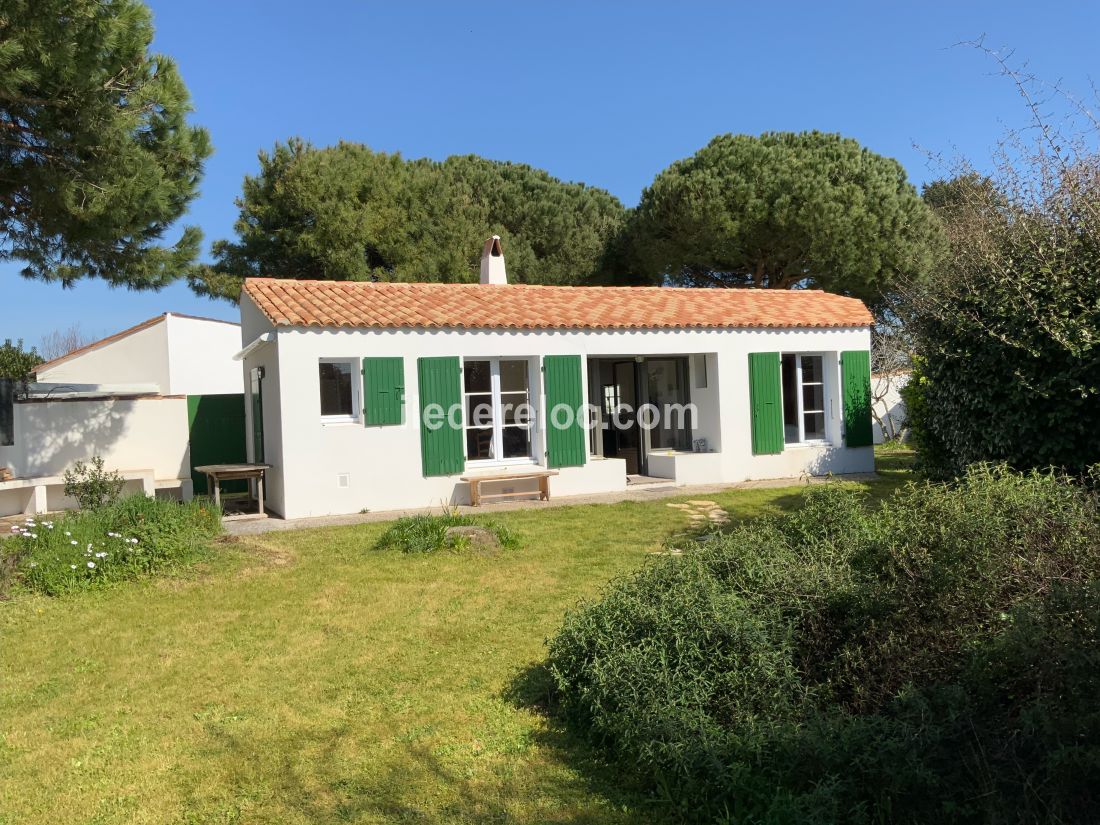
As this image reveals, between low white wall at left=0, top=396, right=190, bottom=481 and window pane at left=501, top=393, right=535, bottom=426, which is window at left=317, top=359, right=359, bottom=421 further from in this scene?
low white wall at left=0, top=396, right=190, bottom=481

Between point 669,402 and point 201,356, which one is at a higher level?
point 201,356

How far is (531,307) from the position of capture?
13.6 m

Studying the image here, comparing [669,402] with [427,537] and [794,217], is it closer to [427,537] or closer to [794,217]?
[427,537]

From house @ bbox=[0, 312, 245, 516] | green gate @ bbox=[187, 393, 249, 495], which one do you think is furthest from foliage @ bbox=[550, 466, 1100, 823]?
green gate @ bbox=[187, 393, 249, 495]

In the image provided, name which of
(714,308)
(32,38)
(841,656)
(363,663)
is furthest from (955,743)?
(714,308)

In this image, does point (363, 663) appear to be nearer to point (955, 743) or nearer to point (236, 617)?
point (236, 617)

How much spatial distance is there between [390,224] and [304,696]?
20.0 metres

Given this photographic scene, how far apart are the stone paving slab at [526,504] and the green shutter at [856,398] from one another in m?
0.73

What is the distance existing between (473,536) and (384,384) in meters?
3.72

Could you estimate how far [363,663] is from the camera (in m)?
5.62

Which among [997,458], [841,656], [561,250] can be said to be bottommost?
[841,656]

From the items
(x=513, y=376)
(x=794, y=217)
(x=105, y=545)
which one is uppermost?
(x=794, y=217)

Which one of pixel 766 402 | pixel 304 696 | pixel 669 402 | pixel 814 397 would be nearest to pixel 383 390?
pixel 669 402

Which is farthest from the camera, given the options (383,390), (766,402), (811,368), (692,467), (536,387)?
(811,368)
